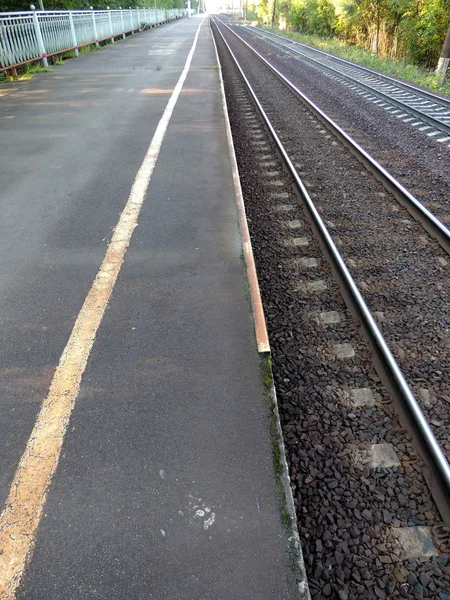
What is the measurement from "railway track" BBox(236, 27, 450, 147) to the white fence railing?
11754 millimetres

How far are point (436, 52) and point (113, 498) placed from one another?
24967 millimetres

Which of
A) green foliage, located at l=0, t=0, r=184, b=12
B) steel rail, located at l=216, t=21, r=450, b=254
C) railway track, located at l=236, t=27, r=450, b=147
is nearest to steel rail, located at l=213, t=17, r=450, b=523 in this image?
steel rail, located at l=216, t=21, r=450, b=254

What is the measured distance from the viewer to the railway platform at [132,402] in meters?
2.02

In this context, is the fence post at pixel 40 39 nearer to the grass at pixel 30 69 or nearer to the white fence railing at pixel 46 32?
the white fence railing at pixel 46 32

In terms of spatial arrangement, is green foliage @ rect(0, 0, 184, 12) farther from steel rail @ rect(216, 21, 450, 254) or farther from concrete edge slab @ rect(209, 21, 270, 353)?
concrete edge slab @ rect(209, 21, 270, 353)

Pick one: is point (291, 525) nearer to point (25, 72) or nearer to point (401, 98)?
point (401, 98)

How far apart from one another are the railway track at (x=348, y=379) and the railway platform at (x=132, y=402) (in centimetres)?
36

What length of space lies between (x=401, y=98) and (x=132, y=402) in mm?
13809

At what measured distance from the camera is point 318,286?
455 cm

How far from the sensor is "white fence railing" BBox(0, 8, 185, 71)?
14.6 m

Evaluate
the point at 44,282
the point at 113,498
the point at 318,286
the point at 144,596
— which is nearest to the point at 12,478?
the point at 113,498

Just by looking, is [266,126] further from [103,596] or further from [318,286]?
[103,596]

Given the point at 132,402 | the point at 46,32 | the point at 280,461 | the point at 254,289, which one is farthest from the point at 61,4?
the point at 280,461

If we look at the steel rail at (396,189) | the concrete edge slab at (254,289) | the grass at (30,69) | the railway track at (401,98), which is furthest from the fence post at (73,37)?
the concrete edge slab at (254,289)
